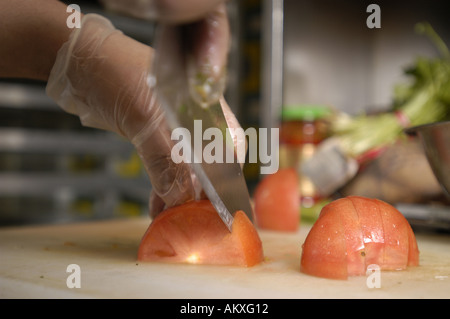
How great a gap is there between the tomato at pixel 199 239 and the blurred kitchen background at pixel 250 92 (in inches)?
57.1

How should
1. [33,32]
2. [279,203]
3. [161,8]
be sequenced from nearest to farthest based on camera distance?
[161,8], [33,32], [279,203]

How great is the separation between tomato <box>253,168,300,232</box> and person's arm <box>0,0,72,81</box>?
2.42 feet

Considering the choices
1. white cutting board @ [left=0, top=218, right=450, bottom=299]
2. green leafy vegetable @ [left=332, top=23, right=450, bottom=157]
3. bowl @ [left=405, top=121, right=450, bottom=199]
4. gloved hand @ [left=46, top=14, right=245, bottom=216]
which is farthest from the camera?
green leafy vegetable @ [left=332, top=23, right=450, bottom=157]

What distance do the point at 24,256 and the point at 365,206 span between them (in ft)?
2.24

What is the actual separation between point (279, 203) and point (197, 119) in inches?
27.4

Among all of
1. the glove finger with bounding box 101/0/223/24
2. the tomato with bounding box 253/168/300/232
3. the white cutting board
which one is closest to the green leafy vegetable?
the tomato with bounding box 253/168/300/232

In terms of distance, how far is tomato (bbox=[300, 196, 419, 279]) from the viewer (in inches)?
32.9

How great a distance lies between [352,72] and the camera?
8.87 feet

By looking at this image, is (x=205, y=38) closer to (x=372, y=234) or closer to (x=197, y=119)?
(x=197, y=119)

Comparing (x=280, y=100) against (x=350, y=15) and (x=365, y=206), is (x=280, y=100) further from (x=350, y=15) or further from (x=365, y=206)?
(x=365, y=206)

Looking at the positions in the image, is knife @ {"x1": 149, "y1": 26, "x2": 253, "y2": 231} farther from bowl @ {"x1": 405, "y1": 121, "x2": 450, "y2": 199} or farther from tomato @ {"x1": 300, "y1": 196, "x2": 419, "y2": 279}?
bowl @ {"x1": 405, "y1": 121, "x2": 450, "y2": 199}

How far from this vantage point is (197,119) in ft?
2.75

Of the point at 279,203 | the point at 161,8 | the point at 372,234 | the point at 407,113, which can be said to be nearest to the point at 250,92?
the point at 407,113
